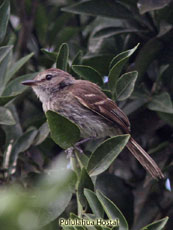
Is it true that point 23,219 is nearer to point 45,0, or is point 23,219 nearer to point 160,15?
point 160,15

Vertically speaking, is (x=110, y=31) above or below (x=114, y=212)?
above

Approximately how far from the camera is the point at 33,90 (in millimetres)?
3910

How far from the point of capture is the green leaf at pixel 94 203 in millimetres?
2070

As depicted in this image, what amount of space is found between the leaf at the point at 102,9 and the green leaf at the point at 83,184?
5.89 ft

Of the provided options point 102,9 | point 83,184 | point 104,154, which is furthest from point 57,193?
point 102,9

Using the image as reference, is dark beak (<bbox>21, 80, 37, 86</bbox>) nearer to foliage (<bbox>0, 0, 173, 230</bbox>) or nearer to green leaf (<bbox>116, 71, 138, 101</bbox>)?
foliage (<bbox>0, 0, 173, 230</bbox>)

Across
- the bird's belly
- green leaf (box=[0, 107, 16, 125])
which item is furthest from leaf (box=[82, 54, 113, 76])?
green leaf (box=[0, 107, 16, 125])

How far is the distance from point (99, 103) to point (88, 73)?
586 millimetres

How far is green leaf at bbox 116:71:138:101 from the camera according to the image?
2791mm

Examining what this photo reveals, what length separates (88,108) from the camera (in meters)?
3.43

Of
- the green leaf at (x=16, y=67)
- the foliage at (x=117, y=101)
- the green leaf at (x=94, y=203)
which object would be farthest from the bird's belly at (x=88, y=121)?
the green leaf at (x=94, y=203)

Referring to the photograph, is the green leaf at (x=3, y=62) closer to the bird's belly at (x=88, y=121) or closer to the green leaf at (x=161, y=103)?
the bird's belly at (x=88, y=121)

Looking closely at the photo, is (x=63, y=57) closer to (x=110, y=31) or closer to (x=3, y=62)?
(x=3, y=62)

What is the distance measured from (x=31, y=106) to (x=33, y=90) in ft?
0.82
